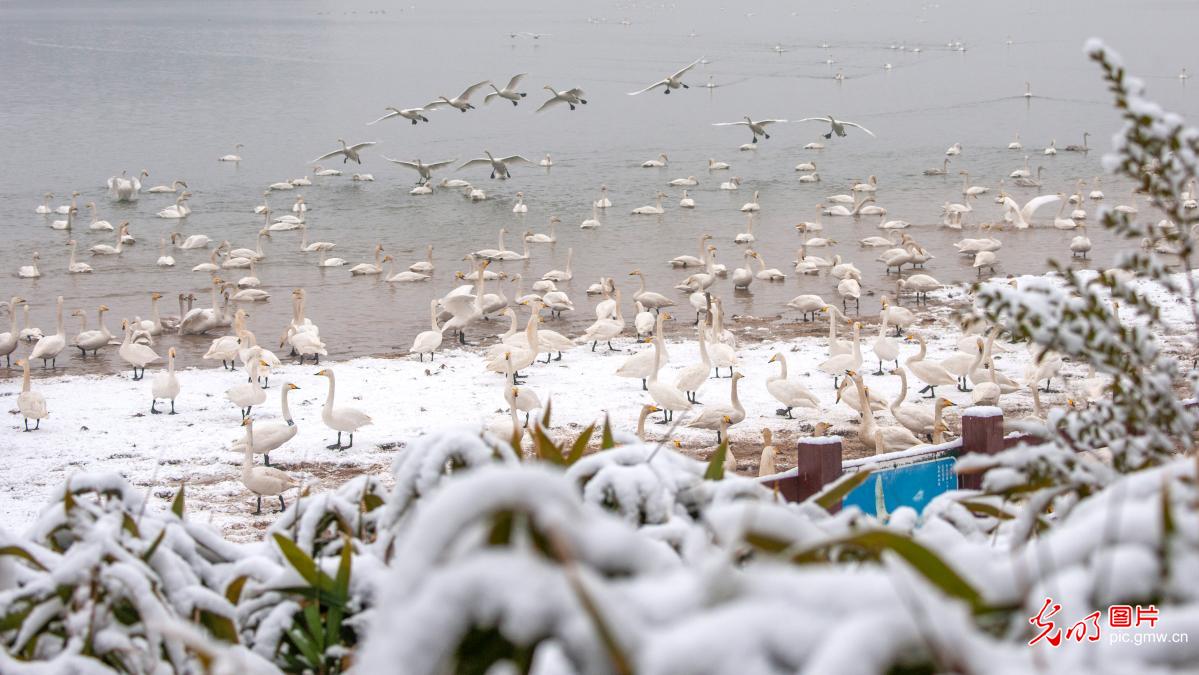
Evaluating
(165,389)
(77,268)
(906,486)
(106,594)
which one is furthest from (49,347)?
(106,594)

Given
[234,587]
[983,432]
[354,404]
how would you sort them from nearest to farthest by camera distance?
1. [234,587]
2. [983,432]
3. [354,404]

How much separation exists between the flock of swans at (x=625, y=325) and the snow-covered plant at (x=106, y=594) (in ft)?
2.87

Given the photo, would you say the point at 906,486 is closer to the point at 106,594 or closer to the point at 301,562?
the point at 301,562

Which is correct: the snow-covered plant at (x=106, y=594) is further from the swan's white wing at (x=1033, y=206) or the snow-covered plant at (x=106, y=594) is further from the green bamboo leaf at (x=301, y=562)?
the swan's white wing at (x=1033, y=206)

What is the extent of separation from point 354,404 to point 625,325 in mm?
5694

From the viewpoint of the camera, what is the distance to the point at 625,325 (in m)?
17.3

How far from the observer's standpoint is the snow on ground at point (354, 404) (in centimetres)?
1010

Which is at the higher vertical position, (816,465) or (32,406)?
(816,465)

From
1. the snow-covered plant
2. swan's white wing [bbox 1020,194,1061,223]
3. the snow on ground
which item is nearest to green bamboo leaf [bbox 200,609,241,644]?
the snow-covered plant

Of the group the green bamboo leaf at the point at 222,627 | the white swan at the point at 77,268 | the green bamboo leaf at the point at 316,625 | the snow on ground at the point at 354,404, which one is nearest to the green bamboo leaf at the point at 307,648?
the green bamboo leaf at the point at 316,625

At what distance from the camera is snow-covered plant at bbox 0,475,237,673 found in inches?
87.0

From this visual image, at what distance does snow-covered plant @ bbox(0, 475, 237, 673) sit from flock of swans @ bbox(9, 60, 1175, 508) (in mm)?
875

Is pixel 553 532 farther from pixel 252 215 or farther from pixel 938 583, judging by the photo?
pixel 252 215

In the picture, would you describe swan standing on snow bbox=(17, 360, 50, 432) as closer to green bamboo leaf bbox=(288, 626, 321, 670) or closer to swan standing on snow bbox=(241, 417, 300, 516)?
swan standing on snow bbox=(241, 417, 300, 516)
